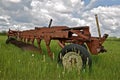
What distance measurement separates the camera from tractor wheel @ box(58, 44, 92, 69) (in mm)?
8508

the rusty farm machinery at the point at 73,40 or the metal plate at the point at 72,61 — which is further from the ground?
the rusty farm machinery at the point at 73,40

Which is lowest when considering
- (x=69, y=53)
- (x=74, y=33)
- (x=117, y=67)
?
(x=117, y=67)

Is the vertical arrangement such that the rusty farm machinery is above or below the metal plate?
above

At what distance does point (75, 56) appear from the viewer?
863cm

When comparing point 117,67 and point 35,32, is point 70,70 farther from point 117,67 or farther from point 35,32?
point 35,32

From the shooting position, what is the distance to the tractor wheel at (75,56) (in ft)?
27.9

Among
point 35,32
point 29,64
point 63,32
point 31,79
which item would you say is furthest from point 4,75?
point 35,32

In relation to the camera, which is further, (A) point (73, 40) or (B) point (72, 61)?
(A) point (73, 40)

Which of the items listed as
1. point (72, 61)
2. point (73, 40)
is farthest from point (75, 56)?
point (73, 40)

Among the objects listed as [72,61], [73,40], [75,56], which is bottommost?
[72,61]

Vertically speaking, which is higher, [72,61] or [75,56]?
[75,56]

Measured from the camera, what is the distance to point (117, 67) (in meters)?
9.82

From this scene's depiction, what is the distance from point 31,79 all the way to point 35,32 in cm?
393

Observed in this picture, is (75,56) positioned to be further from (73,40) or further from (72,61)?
(73,40)
